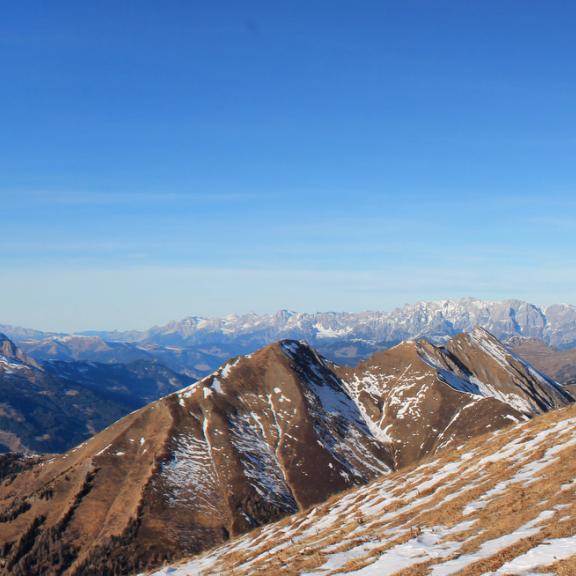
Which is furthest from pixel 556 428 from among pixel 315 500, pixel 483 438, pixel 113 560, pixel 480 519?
pixel 315 500

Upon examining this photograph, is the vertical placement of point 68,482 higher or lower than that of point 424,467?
lower

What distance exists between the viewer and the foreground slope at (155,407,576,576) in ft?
82.4

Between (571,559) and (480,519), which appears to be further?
(480,519)

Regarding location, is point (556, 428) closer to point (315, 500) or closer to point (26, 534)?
point (315, 500)

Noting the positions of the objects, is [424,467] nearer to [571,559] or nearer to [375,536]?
[375,536]

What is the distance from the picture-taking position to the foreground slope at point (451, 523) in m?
25.1

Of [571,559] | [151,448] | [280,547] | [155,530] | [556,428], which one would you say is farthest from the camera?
[151,448]

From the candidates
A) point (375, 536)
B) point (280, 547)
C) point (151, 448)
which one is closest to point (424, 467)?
point (280, 547)

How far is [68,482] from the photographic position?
17912cm

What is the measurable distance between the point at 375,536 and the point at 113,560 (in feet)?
431

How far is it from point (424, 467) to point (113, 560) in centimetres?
11529

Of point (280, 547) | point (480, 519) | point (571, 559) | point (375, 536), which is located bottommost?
point (280, 547)

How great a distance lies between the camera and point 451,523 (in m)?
33.3

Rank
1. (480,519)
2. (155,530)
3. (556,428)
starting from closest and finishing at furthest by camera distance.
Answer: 1. (480,519)
2. (556,428)
3. (155,530)
